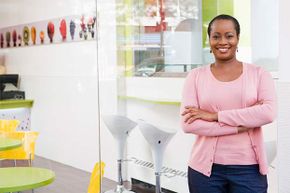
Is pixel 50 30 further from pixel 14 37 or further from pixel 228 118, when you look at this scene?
pixel 228 118

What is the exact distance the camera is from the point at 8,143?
3.56m

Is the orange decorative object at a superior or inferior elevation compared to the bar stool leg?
superior

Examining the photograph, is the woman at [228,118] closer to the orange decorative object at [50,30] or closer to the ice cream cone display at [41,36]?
the orange decorative object at [50,30]

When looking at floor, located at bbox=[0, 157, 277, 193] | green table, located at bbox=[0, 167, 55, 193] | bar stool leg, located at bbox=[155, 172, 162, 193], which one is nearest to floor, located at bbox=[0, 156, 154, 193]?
floor, located at bbox=[0, 157, 277, 193]

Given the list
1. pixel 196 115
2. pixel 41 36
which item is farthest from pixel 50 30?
pixel 196 115

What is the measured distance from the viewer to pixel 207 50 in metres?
4.19

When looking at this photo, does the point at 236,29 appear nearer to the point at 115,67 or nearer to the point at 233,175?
the point at 233,175

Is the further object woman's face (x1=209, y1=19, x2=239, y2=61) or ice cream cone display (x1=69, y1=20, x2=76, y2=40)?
ice cream cone display (x1=69, y1=20, x2=76, y2=40)

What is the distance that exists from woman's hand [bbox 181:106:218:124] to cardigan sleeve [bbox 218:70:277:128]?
0.04m

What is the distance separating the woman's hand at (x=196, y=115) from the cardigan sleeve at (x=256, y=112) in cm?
4

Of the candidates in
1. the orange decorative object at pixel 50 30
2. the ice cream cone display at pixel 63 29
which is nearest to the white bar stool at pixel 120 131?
the ice cream cone display at pixel 63 29

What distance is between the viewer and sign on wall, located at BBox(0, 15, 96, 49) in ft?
17.1

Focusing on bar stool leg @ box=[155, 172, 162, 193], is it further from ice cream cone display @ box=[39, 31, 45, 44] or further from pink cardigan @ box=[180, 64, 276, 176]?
ice cream cone display @ box=[39, 31, 45, 44]

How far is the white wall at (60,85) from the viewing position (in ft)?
17.4
